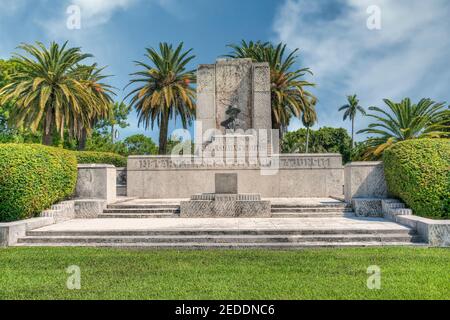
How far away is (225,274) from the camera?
239 inches

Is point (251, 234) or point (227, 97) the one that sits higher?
point (227, 97)

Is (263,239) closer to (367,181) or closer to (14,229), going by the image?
(367,181)

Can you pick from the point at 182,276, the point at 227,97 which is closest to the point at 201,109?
the point at 227,97

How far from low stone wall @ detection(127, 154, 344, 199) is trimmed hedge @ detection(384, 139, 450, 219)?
576 centimetres

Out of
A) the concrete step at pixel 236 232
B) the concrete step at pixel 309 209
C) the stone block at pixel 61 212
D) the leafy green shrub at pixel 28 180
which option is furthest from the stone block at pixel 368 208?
the leafy green shrub at pixel 28 180

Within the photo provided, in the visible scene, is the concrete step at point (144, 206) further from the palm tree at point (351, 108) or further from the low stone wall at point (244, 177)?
the palm tree at point (351, 108)

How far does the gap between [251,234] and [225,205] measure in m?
3.20

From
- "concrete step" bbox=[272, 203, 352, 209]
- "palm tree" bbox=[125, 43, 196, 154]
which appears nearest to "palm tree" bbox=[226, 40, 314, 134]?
"palm tree" bbox=[125, 43, 196, 154]

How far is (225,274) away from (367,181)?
8112 millimetres

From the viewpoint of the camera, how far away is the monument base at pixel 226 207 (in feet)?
38.8

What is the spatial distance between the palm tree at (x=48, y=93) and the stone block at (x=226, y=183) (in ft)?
49.1

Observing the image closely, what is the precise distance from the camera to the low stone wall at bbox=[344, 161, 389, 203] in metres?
12.2

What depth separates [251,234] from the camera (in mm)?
8875
